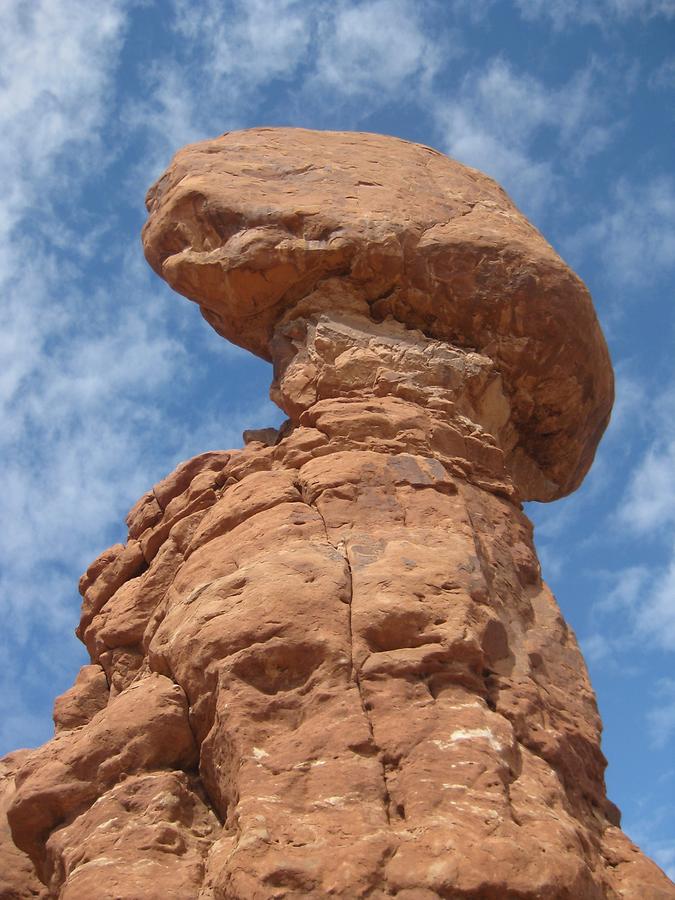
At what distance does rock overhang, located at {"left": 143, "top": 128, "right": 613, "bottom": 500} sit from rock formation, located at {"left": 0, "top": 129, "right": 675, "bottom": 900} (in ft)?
0.09

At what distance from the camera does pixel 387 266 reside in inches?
429

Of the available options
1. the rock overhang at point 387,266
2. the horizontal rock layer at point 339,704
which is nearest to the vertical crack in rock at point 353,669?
the horizontal rock layer at point 339,704

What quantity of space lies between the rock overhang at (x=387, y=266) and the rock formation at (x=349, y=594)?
0.09 ft

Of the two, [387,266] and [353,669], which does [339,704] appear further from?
[387,266]

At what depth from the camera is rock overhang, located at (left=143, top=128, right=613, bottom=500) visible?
10.9 metres

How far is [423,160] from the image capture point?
12.5 m

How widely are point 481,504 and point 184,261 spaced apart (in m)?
3.73

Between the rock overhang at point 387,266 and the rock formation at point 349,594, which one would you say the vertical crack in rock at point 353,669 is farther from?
the rock overhang at point 387,266

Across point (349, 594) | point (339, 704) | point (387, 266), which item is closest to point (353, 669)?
point (339, 704)

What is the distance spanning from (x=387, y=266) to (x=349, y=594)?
4001 mm

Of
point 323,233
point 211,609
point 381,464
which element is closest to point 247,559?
point 211,609

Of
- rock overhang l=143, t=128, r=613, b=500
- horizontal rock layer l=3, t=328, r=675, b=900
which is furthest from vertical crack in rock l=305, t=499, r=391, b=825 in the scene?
rock overhang l=143, t=128, r=613, b=500

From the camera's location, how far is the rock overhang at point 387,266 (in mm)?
10914

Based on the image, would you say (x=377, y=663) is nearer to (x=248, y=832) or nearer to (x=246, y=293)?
(x=248, y=832)
